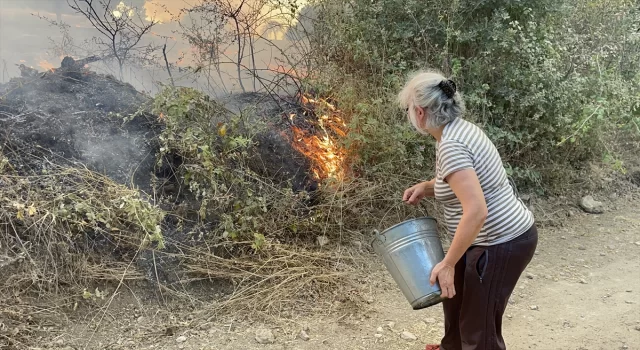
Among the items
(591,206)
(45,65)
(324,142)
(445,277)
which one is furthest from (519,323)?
(45,65)

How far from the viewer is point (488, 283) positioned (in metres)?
2.39

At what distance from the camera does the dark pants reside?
2365 millimetres

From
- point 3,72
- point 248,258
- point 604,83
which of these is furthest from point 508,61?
point 3,72

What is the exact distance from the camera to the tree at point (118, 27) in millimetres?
5844

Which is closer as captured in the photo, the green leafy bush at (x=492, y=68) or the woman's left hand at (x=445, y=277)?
the woman's left hand at (x=445, y=277)

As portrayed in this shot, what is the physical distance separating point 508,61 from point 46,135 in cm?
473

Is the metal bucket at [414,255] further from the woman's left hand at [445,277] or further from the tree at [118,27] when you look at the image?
the tree at [118,27]

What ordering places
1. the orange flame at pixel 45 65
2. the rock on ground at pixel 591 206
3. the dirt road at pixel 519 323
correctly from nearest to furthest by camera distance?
the dirt road at pixel 519 323
the rock on ground at pixel 591 206
the orange flame at pixel 45 65

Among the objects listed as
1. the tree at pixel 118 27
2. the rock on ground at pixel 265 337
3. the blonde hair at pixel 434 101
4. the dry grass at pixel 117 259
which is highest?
the tree at pixel 118 27

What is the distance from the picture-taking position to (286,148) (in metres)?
5.22

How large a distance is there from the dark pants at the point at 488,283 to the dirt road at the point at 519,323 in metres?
0.94

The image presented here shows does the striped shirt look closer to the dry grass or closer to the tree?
the dry grass

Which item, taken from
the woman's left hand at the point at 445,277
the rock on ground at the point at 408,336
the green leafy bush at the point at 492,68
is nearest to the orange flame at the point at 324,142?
the green leafy bush at the point at 492,68

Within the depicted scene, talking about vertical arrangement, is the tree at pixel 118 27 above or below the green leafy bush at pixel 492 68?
above
